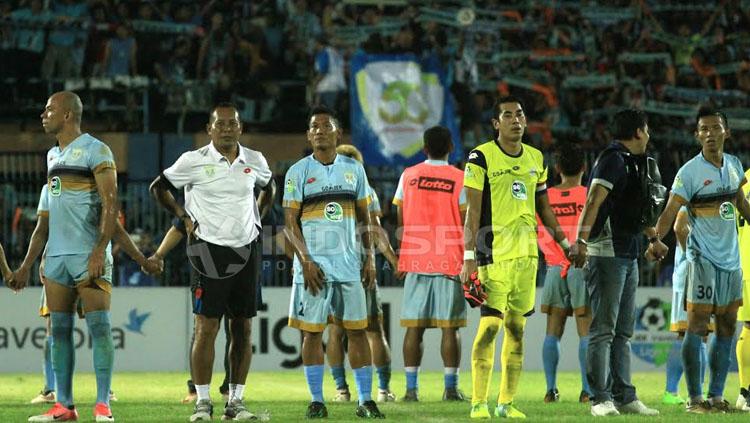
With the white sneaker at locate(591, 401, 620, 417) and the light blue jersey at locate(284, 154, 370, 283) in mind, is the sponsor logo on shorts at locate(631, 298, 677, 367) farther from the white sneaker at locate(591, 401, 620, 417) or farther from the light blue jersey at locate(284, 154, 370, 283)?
the light blue jersey at locate(284, 154, 370, 283)

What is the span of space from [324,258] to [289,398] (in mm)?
3140

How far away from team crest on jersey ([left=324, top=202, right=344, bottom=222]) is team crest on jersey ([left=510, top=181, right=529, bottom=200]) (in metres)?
1.33

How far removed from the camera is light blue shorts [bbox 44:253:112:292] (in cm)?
930

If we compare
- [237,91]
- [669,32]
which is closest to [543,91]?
[669,32]

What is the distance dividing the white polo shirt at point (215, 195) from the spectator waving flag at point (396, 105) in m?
10.7

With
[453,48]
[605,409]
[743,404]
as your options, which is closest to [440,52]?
[453,48]

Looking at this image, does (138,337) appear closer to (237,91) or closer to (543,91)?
(237,91)

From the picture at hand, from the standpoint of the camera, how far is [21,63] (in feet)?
68.9

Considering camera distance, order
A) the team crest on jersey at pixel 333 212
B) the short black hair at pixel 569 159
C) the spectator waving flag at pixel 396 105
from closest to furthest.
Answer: the team crest on jersey at pixel 333 212 → the short black hair at pixel 569 159 → the spectator waving flag at pixel 396 105

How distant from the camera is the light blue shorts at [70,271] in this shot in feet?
30.5

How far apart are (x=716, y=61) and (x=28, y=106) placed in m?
12.0

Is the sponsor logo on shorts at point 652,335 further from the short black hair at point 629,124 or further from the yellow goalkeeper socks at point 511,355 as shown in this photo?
the yellow goalkeeper socks at point 511,355

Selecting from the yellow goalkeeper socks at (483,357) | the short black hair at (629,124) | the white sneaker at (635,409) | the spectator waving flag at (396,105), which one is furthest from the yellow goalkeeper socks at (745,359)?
the spectator waving flag at (396,105)

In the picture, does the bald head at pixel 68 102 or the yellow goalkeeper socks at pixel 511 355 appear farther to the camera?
the yellow goalkeeper socks at pixel 511 355
